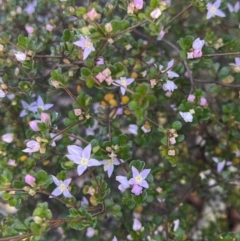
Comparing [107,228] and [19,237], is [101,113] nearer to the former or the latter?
[19,237]

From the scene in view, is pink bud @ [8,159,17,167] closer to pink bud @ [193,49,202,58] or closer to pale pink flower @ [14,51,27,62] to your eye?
pale pink flower @ [14,51,27,62]

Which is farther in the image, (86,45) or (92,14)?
(86,45)

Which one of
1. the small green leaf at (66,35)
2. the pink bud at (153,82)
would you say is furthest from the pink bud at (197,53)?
the small green leaf at (66,35)

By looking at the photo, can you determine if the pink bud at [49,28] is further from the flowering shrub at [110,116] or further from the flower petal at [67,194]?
the flower petal at [67,194]

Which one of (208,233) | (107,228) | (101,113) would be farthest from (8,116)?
(208,233)

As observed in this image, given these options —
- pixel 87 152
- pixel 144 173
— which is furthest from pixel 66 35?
pixel 144 173

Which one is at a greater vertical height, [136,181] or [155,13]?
[155,13]

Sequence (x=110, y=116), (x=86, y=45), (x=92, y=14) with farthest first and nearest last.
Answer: (x=110, y=116) < (x=86, y=45) < (x=92, y=14)

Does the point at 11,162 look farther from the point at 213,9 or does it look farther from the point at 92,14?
the point at 213,9
